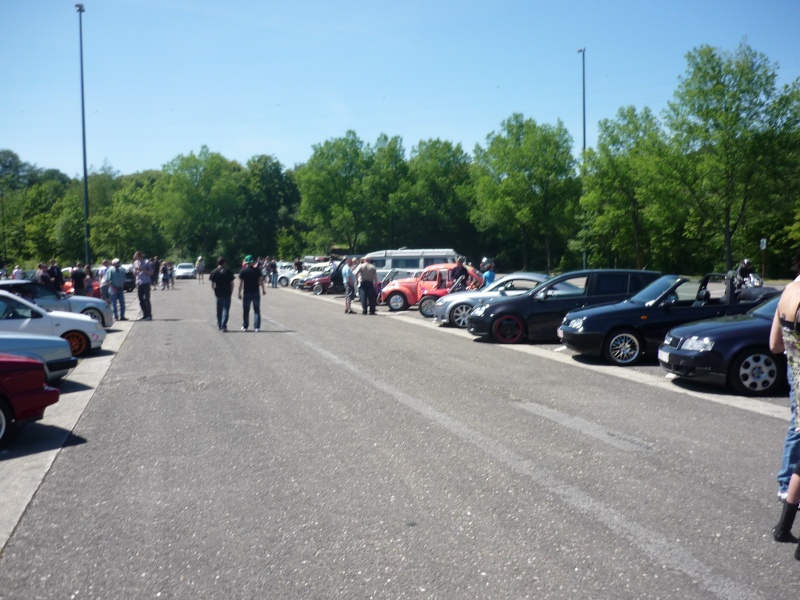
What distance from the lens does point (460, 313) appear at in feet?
72.2

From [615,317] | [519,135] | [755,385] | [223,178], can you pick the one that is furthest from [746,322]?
[223,178]

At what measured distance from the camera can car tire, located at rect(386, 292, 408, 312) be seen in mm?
29531

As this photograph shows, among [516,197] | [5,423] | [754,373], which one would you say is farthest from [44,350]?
[516,197]

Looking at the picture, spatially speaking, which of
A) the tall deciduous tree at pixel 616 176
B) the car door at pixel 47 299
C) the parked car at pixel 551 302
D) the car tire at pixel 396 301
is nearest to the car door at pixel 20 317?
the car door at pixel 47 299

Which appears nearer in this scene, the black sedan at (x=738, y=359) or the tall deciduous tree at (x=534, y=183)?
the black sedan at (x=738, y=359)

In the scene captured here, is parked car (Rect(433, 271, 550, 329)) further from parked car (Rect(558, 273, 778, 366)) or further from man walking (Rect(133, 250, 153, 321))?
man walking (Rect(133, 250, 153, 321))

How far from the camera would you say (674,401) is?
10.2 metres

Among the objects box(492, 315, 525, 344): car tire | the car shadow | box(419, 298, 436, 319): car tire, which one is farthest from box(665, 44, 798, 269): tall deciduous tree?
the car shadow

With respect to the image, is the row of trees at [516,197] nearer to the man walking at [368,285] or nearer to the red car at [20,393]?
the man walking at [368,285]

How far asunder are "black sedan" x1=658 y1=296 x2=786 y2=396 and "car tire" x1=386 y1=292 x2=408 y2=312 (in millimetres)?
18829

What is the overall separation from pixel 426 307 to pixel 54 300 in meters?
11.6

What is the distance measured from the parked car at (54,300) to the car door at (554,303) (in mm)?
9009

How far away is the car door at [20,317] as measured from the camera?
13562 mm

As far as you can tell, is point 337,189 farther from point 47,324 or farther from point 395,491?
point 395,491
